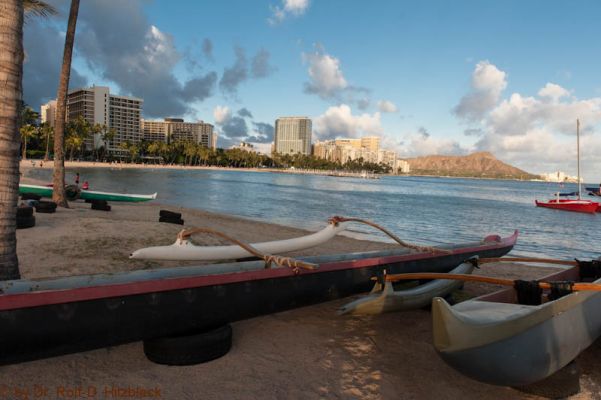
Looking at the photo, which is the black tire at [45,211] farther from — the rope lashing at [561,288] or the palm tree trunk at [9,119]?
the rope lashing at [561,288]

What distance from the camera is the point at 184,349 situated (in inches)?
172

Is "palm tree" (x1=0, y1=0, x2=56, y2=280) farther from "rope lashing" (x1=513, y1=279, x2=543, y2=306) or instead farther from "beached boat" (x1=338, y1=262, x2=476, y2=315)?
"rope lashing" (x1=513, y1=279, x2=543, y2=306)

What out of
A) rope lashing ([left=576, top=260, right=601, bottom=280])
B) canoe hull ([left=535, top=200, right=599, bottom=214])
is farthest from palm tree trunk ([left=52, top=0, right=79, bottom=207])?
canoe hull ([left=535, top=200, right=599, bottom=214])

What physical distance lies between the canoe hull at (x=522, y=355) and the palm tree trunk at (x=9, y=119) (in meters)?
5.42

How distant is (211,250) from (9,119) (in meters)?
3.09

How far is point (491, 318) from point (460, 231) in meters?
22.8

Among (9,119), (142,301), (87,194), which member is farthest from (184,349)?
(87,194)

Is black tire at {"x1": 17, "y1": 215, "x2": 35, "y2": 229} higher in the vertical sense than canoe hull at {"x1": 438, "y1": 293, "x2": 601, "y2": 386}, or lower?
higher

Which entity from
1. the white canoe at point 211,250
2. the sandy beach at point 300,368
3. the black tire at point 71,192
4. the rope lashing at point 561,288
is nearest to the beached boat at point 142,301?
the white canoe at point 211,250

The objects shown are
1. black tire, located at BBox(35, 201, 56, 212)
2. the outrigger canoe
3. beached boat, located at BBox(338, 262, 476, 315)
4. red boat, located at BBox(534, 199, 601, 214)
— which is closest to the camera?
beached boat, located at BBox(338, 262, 476, 315)

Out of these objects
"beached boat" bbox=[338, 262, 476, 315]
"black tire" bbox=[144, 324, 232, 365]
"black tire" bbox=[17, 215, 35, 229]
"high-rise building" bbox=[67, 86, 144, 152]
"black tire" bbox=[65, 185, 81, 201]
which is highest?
"high-rise building" bbox=[67, 86, 144, 152]

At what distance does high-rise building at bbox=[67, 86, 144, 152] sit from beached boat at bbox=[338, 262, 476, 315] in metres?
174

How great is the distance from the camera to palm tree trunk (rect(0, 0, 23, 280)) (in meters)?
4.81

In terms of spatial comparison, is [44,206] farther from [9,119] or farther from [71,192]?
[9,119]
